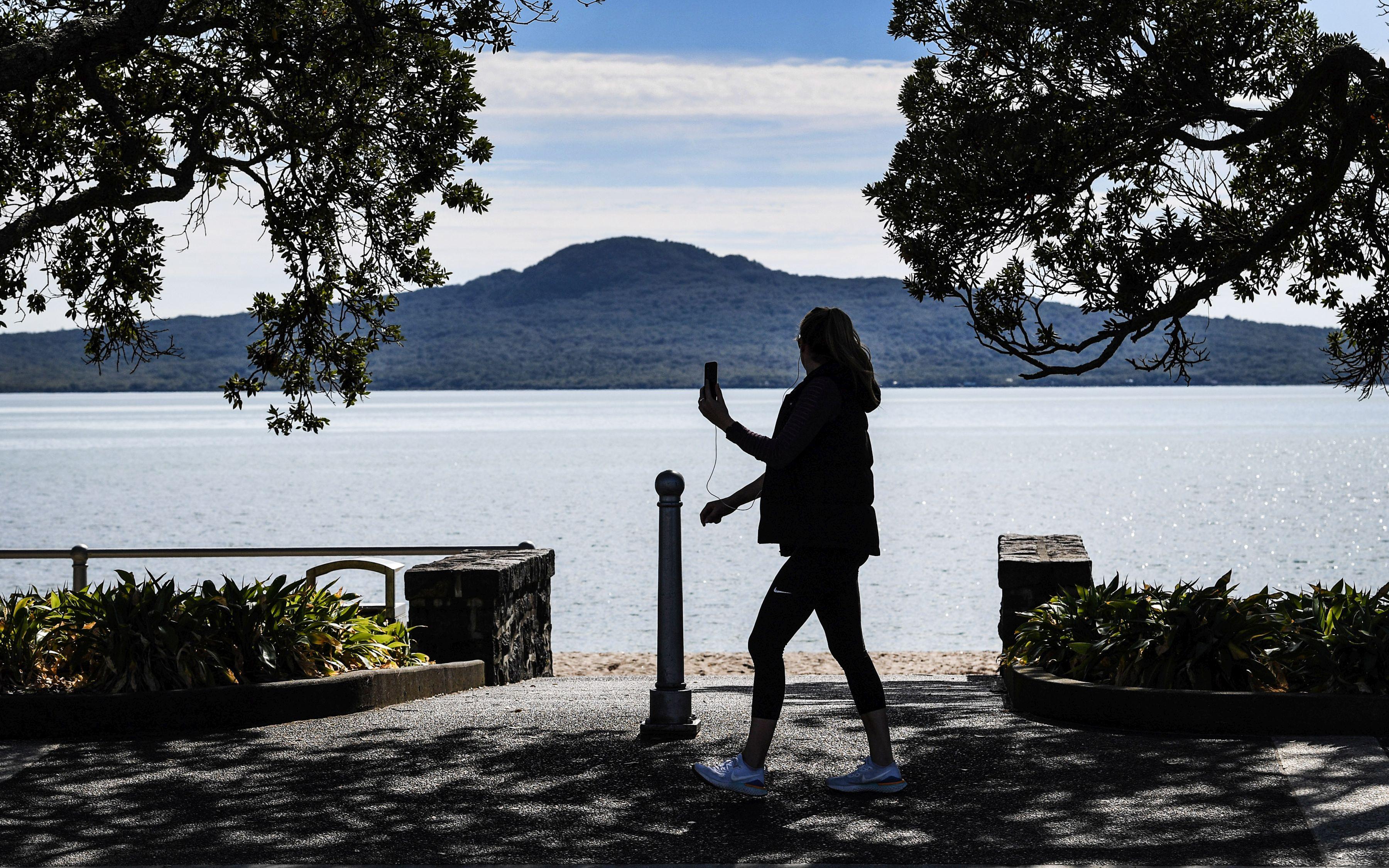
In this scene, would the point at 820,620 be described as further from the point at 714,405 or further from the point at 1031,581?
the point at 1031,581

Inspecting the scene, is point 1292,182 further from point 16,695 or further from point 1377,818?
point 16,695

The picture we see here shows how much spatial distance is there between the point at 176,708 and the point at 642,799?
2.80m

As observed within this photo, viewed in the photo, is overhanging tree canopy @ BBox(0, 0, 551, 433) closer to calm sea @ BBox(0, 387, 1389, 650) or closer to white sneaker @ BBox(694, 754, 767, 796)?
white sneaker @ BBox(694, 754, 767, 796)

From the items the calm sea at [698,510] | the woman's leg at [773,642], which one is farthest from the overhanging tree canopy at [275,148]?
the calm sea at [698,510]

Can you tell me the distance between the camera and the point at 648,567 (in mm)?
39969

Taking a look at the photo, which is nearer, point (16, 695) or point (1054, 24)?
point (16, 695)

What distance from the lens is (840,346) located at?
5.61 metres

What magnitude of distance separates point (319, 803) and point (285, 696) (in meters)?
1.87

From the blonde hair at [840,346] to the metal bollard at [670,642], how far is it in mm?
1333

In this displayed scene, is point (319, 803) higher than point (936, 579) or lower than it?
higher

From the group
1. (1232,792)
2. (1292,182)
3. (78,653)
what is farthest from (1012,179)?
(78,653)

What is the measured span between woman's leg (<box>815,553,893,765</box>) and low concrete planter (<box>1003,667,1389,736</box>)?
1.90 m

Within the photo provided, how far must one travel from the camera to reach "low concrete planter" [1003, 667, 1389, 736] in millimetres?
6656

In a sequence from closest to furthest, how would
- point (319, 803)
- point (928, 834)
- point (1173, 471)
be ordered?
1. point (928, 834)
2. point (319, 803)
3. point (1173, 471)
